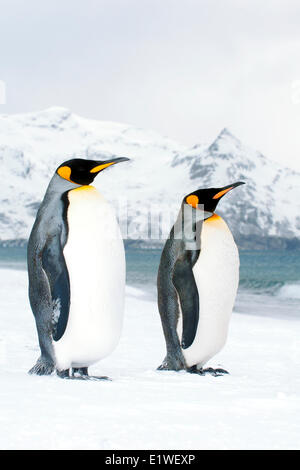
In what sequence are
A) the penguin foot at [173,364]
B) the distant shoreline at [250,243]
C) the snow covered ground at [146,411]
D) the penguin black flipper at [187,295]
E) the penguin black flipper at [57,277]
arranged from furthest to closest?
the distant shoreline at [250,243] < the penguin foot at [173,364] < the penguin black flipper at [187,295] < the penguin black flipper at [57,277] < the snow covered ground at [146,411]

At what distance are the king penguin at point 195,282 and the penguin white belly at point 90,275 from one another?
0.66 meters

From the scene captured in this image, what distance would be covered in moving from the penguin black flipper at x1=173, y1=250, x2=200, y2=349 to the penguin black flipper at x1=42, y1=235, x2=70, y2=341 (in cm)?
96

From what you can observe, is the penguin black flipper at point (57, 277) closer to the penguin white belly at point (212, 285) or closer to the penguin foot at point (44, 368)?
the penguin foot at point (44, 368)

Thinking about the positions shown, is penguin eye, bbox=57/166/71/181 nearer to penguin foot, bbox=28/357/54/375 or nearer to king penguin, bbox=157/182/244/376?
king penguin, bbox=157/182/244/376

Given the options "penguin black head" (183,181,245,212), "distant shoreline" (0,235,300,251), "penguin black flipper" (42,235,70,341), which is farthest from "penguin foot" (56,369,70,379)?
"distant shoreline" (0,235,300,251)

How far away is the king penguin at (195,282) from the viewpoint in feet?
14.8

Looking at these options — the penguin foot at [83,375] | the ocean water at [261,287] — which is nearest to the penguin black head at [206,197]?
the penguin foot at [83,375]

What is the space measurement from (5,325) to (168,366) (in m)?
3.56

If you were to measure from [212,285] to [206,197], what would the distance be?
616mm

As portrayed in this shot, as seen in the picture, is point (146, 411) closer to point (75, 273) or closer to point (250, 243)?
point (75, 273)

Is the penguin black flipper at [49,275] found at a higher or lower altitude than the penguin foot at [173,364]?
higher

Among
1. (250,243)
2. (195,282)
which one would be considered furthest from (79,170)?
(250,243)

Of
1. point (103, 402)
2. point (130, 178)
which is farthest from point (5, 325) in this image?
point (130, 178)

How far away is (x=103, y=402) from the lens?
2.89m
